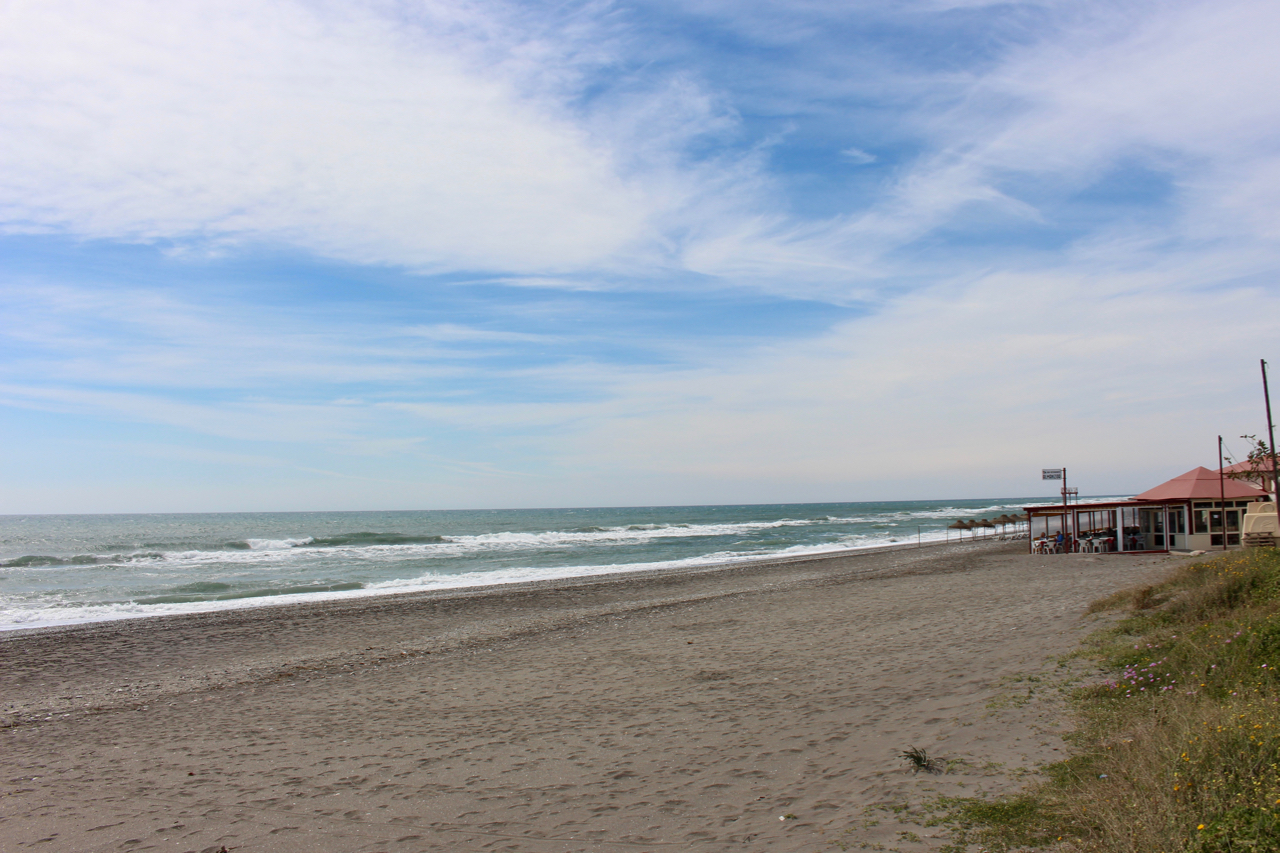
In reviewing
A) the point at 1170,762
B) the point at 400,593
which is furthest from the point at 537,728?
the point at 400,593

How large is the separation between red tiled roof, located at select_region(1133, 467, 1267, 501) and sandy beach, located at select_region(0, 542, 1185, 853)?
994cm

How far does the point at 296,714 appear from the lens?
28.7ft

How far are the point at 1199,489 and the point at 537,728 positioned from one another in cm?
2345

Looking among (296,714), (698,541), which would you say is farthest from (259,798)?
(698,541)

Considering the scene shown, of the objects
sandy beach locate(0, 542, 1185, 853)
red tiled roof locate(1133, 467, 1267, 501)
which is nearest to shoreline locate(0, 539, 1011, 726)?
sandy beach locate(0, 542, 1185, 853)

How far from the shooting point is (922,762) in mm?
5508

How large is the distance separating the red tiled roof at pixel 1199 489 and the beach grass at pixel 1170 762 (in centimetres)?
1797

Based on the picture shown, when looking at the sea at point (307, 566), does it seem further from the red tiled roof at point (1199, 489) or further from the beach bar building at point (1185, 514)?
the red tiled roof at point (1199, 489)

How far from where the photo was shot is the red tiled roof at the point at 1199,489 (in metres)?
21.4

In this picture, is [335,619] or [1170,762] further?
[335,619]

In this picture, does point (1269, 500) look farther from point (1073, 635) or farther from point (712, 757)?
point (712, 757)

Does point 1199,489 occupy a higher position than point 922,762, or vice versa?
point 1199,489

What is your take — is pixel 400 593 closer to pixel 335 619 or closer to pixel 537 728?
pixel 335 619

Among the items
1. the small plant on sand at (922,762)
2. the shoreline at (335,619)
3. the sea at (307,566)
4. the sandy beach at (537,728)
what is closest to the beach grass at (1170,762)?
the sandy beach at (537,728)
